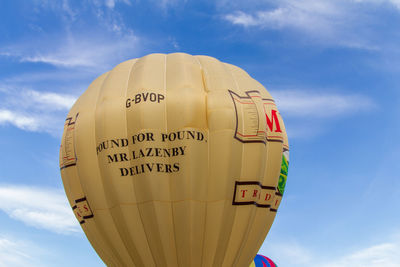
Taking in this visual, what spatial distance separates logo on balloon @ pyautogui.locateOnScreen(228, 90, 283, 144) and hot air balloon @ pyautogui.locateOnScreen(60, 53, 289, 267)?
0.07 ft

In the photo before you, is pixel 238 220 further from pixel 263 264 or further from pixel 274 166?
pixel 263 264

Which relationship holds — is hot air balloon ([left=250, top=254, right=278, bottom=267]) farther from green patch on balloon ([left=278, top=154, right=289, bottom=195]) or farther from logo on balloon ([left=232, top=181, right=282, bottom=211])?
logo on balloon ([left=232, top=181, right=282, bottom=211])

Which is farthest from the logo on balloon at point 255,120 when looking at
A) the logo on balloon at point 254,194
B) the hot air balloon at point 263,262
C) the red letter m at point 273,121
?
the hot air balloon at point 263,262

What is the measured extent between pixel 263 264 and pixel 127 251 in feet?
23.1

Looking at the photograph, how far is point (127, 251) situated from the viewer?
9.65 m

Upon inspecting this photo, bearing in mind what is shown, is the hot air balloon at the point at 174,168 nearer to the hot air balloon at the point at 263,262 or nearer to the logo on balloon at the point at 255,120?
the logo on balloon at the point at 255,120

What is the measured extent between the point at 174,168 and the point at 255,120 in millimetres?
1957

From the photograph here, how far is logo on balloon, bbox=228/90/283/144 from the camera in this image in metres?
9.53

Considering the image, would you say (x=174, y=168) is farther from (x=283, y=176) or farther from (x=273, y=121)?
(x=283, y=176)

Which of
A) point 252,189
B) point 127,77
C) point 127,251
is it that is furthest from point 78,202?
point 252,189

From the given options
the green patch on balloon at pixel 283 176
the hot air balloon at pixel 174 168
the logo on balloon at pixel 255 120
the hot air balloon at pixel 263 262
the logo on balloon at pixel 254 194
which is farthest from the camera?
the hot air balloon at pixel 263 262

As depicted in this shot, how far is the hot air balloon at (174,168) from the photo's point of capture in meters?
9.14

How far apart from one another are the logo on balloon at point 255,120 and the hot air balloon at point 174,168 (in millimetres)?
22

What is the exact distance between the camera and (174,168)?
29.9 feet
